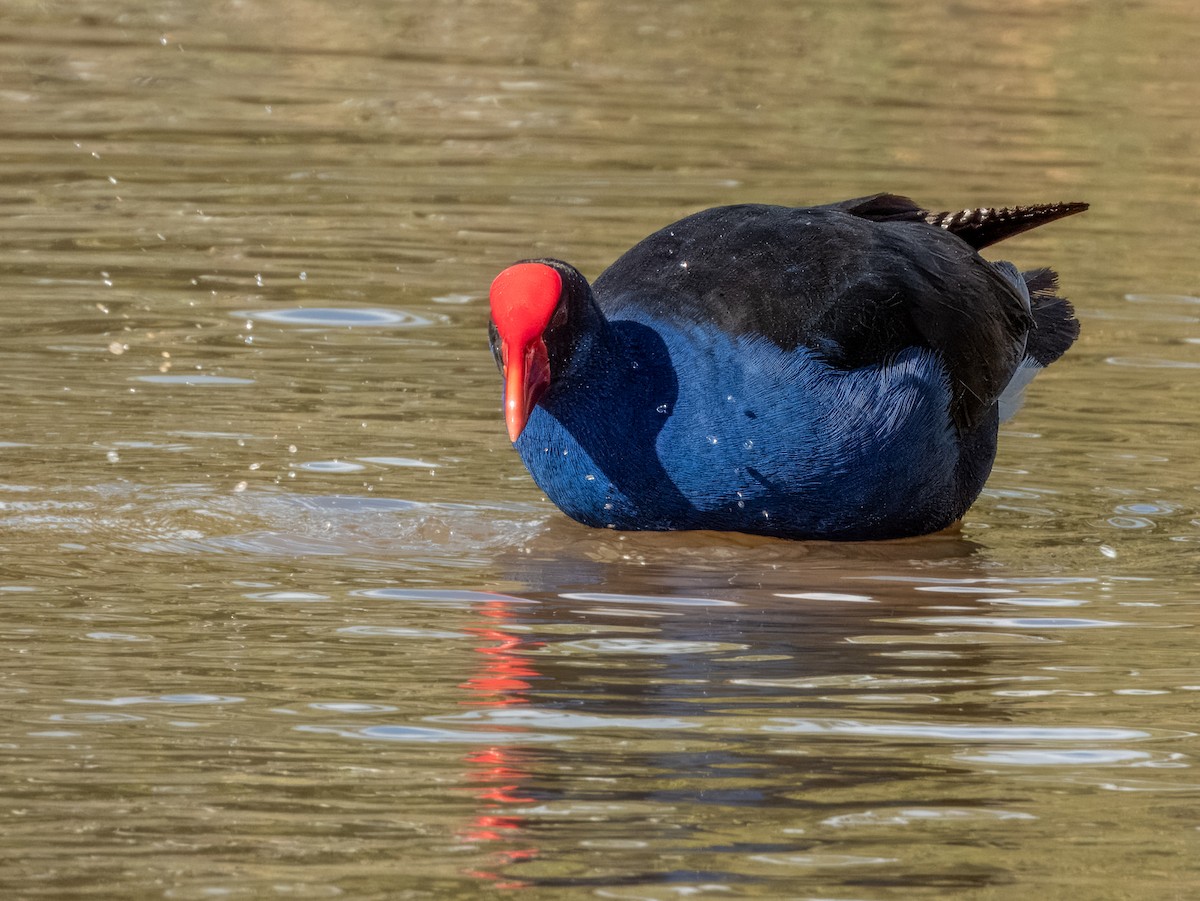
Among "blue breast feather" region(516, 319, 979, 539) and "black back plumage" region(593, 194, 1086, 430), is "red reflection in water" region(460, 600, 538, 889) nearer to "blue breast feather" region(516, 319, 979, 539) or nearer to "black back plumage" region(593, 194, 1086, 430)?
"blue breast feather" region(516, 319, 979, 539)

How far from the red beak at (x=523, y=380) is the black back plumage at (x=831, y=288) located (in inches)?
19.7

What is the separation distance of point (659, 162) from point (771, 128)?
64.4 inches

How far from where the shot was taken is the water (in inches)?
185

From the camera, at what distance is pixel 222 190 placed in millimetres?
13125

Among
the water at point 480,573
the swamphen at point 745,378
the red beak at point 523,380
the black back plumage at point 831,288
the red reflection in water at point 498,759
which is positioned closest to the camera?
the red reflection in water at point 498,759

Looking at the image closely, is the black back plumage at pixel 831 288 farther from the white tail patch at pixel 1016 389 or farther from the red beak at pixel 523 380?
the red beak at pixel 523 380

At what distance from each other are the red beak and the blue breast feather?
0.47 feet

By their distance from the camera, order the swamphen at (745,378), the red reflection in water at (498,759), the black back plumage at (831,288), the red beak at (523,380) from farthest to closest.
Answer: the black back plumage at (831,288), the swamphen at (745,378), the red beak at (523,380), the red reflection in water at (498,759)

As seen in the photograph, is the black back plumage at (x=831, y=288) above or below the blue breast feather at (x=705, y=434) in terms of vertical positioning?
above

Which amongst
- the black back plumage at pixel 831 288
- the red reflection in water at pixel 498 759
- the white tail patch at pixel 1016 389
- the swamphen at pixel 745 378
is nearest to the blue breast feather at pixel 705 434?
the swamphen at pixel 745 378

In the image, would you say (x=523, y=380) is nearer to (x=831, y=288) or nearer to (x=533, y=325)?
(x=533, y=325)

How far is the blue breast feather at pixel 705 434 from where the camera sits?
6766mm

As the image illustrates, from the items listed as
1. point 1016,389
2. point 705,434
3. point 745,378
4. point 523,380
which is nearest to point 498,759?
point 523,380

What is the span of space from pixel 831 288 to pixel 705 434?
0.73m
